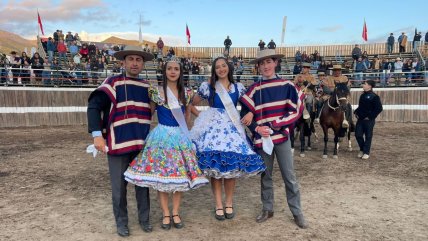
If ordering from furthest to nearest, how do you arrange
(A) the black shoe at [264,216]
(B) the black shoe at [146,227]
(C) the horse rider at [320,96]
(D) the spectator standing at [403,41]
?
(D) the spectator standing at [403,41], (C) the horse rider at [320,96], (A) the black shoe at [264,216], (B) the black shoe at [146,227]

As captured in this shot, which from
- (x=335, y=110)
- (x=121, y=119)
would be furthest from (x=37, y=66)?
(x=121, y=119)

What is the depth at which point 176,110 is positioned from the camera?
14.6ft

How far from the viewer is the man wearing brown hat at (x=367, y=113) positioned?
28.6 feet

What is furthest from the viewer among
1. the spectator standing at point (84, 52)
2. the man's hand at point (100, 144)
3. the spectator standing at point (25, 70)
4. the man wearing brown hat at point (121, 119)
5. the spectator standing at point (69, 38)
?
the spectator standing at point (69, 38)

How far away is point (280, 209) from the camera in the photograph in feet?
17.9

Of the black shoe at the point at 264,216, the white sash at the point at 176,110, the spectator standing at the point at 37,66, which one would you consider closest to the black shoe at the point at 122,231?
the white sash at the point at 176,110

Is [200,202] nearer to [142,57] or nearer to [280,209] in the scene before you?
[280,209]

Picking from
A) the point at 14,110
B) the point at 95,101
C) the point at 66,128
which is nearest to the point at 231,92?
the point at 95,101

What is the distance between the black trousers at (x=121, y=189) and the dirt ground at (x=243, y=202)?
29cm

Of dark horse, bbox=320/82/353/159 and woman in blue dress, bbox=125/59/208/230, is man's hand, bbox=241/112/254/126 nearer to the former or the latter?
woman in blue dress, bbox=125/59/208/230

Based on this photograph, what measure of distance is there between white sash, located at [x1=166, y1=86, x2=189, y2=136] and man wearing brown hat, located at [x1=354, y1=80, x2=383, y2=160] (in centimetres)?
598

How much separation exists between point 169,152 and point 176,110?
0.54 meters

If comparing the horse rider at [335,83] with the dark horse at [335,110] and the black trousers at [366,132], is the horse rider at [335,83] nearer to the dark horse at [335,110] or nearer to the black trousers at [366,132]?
the dark horse at [335,110]

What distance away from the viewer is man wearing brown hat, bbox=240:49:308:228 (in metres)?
4.64
